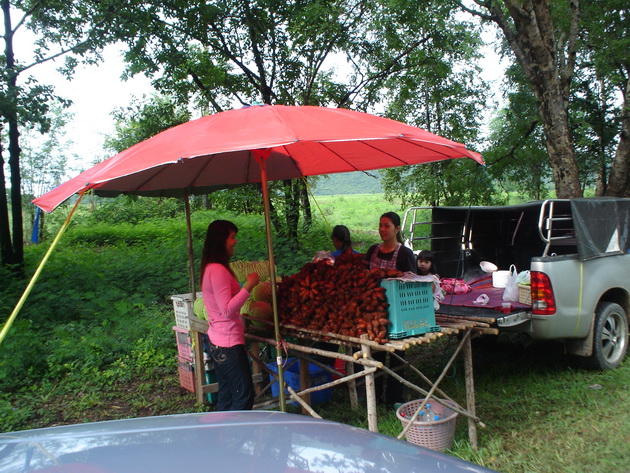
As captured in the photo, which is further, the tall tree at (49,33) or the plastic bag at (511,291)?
the tall tree at (49,33)

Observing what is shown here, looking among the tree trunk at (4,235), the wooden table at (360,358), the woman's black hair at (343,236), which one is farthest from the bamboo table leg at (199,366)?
the tree trunk at (4,235)

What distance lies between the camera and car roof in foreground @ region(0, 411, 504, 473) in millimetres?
1801

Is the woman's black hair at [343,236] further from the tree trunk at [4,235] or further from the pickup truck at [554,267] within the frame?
the tree trunk at [4,235]

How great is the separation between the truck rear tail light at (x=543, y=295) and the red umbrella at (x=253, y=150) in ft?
5.04

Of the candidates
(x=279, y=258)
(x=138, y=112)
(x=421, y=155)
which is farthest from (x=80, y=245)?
(x=421, y=155)

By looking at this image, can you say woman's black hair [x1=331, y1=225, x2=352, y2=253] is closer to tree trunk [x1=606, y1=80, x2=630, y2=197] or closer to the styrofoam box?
the styrofoam box

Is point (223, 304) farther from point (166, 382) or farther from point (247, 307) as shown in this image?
point (166, 382)

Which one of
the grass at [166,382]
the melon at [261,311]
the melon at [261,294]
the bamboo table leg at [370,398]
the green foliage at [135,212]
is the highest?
the green foliage at [135,212]

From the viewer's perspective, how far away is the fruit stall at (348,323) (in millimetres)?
3582

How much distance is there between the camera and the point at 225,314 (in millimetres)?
4004

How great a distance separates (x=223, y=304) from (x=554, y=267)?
326 centimetres

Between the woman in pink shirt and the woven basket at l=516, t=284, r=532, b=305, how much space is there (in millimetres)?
2918

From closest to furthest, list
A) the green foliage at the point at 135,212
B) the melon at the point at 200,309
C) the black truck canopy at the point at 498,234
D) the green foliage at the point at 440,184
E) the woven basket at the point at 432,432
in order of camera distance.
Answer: the woven basket at the point at 432,432
the melon at the point at 200,309
the black truck canopy at the point at 498,234
the green foliage at the point at 440,184
the green foliage at the point at 135,212

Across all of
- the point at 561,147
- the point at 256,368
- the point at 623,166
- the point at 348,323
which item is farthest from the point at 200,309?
the point at 623,166
